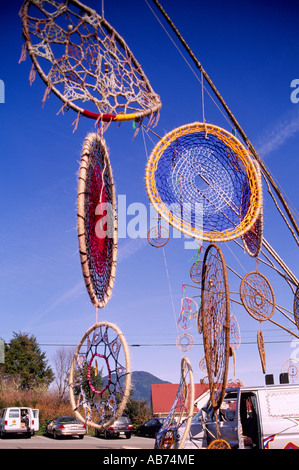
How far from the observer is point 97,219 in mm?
6398

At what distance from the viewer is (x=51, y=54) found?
18.7ft

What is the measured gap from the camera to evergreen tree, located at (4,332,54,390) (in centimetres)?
5169

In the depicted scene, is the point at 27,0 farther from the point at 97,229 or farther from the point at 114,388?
the point at 114,388

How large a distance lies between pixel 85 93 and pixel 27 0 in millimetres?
1281

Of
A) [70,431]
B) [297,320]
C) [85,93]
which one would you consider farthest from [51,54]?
[70,431]

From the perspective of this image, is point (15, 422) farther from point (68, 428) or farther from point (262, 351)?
point (262, 351)

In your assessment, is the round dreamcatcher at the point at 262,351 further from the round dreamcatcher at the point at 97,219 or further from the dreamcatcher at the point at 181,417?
the round dreamcatcher at the point at 97,219

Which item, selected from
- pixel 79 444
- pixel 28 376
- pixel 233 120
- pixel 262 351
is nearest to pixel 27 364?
pixel 28 376

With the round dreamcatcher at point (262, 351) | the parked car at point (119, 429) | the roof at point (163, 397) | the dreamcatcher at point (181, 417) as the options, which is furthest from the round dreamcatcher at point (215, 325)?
the roof at point (163, 397)

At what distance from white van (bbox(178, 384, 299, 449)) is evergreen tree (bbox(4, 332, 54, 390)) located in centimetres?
4493

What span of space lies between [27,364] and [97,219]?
51.1 meters

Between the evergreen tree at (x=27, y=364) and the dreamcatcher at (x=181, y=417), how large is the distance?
44.3 m

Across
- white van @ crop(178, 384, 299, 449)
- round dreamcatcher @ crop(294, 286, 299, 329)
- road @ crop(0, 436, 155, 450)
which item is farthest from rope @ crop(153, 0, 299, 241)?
road @ crop(0, 436, 155, 450)
